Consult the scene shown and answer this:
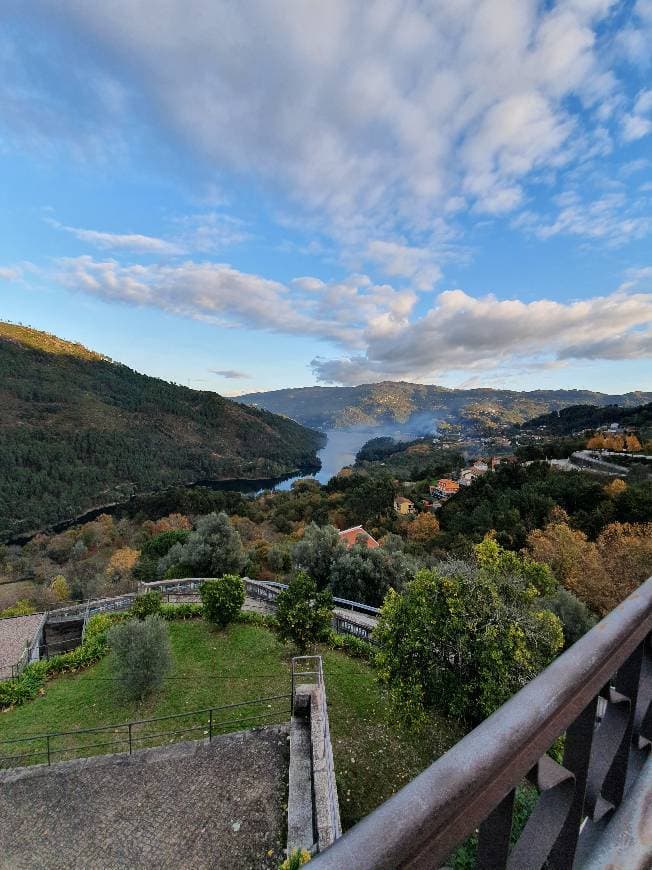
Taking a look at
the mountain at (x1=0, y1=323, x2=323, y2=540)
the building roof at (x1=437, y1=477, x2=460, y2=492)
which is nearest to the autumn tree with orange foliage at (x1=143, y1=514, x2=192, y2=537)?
the mountain at (x1=0, y1=323, x2=323, y2=540)

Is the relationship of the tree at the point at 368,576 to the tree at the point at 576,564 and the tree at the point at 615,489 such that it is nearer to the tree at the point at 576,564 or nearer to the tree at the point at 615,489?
the tree at the point at 576,564

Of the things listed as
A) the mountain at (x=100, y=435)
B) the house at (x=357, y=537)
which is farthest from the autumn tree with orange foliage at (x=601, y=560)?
the mountain at (x=100, y=435)

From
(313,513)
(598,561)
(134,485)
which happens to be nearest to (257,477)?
(134,485)

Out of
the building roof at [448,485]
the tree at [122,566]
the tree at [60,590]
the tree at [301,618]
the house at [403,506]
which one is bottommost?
the tree at [60,590]

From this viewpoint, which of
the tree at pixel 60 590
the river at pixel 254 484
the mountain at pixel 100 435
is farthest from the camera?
the mountain at pixel 100 435

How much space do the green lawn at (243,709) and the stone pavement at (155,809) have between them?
0.89 meters

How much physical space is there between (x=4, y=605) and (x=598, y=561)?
3269 centimetres

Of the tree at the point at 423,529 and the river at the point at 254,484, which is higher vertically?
the tree at the point at 423,529

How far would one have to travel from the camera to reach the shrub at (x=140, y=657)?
370 inches

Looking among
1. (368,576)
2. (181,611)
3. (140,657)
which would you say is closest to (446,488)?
(368,576)

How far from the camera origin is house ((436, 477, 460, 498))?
53287mm

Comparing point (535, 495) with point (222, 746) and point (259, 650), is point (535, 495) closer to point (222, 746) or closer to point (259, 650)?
point (259, 650)

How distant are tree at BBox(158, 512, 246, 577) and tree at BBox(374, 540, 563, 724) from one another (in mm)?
12081

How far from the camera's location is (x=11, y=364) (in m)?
117
